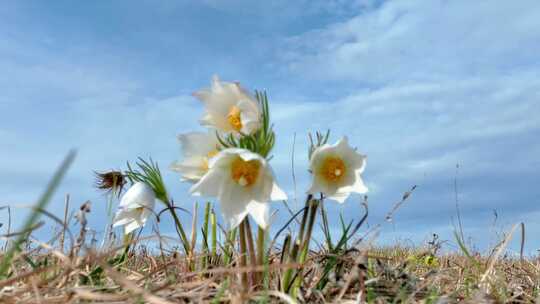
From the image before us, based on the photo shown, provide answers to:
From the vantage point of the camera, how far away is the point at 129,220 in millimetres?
2975

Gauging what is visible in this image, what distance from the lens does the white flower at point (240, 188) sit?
2.22 m

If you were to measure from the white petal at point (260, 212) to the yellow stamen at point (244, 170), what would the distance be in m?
0.08

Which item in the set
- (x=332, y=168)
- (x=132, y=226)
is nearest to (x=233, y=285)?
(x=332, y=168)

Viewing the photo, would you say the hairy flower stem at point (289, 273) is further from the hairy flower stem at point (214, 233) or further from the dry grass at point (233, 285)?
the hairy flower stem at point (214, 233)

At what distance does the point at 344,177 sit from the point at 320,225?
0.83 metres

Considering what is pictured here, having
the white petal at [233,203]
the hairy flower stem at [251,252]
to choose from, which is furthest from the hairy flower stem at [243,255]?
the white petal at [233,203]

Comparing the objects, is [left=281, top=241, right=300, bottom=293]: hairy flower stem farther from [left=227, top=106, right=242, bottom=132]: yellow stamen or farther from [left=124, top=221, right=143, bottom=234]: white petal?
[left=124, top=221, right=143, bottom=234]: white petal

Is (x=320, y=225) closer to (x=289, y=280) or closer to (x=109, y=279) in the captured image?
(x=289, y=280)

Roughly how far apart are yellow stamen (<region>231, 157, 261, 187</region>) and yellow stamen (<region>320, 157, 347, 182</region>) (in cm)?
24

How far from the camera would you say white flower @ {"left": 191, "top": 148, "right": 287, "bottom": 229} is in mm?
2217

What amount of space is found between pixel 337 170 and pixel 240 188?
357 mm

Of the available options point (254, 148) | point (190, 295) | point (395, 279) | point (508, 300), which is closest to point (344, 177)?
point (254, 148)

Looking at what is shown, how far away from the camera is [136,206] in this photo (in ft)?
9.27

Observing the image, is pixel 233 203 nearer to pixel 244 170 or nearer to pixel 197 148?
pixel 244 170
